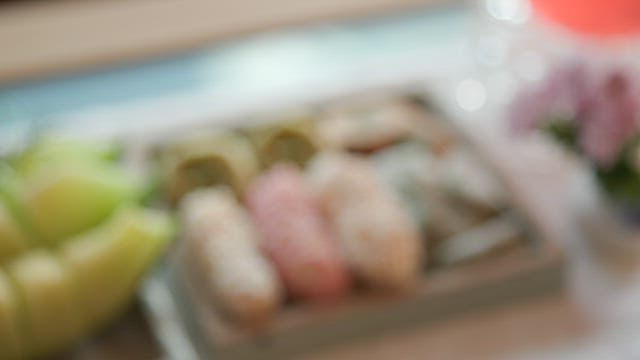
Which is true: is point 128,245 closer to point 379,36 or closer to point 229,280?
point 229,280

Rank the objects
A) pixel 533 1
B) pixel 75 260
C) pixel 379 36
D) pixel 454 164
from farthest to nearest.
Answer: pixel 379 36, pixel 533 1, pixel 454 164, pixel 75 260

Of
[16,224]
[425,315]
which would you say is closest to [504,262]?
[425,315]

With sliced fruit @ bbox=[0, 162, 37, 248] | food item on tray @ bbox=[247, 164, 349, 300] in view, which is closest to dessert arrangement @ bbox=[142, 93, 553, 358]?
food item on tray @ bbox=[247, 164, 349, 300]

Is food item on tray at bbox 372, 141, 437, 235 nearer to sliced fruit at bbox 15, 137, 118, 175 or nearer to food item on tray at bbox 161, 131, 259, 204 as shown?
food item on tray at bbox 161, 131, 259, 204

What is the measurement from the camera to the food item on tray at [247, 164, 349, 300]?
2.68ft

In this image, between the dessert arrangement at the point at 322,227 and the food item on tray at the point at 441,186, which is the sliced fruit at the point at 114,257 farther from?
the food item on tray at the point at 441,186

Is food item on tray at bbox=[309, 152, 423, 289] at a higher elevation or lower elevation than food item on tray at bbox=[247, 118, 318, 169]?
lower

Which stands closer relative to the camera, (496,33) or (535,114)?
(535,114)

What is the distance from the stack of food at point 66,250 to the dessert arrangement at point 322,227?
0.16 ft

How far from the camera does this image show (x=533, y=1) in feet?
3.66

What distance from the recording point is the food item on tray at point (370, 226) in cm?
82

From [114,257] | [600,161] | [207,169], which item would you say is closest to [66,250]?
[114,257]

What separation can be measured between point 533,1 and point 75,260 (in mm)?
524

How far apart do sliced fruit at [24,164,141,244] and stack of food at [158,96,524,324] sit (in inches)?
2.4
